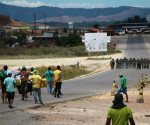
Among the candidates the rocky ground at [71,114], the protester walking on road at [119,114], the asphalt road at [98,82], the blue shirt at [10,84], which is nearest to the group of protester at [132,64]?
the asphalt road at [98,82]

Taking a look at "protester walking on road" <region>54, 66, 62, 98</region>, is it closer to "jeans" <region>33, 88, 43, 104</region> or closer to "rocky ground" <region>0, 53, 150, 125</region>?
"rocky ground" <region>0, 53, 150, 125</region>

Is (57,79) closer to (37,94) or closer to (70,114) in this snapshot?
(37,94)

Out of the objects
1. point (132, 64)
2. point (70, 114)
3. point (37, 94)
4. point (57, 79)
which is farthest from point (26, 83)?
point (132, 64)

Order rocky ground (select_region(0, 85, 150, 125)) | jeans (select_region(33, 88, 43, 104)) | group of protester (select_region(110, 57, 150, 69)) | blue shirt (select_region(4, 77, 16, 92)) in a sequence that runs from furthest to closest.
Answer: group of protester (select_region(110, 57, 150, 69)) < jeans (select_region(33, 88, 43, 104)) < blue shirt (select_region(4, 77, 16, 92)) < rocky ground (select_region(0, 85, 150, 125))

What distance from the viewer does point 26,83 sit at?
76.7 ft

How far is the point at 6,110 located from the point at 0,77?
158 inches

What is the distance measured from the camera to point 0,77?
23.0 m

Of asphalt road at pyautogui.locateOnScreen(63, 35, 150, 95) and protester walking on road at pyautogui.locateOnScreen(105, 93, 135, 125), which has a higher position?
protester walking on road at pyautogui.locateOnScreen(105, 93, 135, 125)

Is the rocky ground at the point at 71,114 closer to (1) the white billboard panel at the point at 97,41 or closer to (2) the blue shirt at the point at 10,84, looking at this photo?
(2) the blue shirt at the point at 10,84

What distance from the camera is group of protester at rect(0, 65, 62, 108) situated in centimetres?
1953

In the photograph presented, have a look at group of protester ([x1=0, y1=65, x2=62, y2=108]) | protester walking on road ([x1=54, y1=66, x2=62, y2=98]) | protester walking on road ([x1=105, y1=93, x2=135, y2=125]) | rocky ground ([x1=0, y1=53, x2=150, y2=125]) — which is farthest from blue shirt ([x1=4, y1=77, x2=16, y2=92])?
protester walking on road ([x1=105, y1=93, x2=135, y2=125])

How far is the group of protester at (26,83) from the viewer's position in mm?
19531

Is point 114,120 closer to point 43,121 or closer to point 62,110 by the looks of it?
point 43,121

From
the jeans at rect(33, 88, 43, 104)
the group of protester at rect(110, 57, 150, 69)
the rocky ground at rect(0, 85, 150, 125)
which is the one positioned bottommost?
the group of protester at rect(110, 57, 150, 69)
